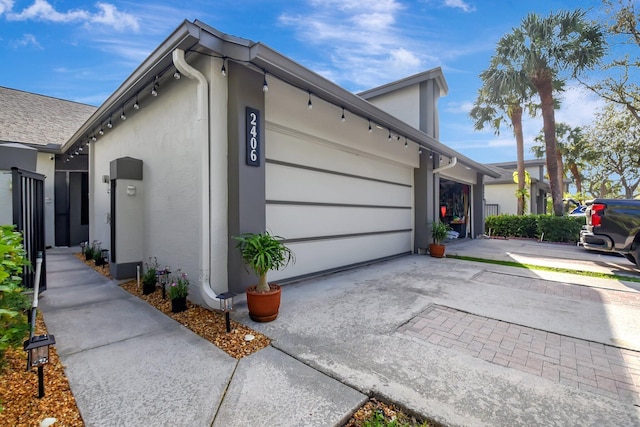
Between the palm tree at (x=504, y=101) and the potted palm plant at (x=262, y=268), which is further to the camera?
the palm tree at (x=504, y=101)

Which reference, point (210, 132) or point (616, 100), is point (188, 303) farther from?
point (616, 100)

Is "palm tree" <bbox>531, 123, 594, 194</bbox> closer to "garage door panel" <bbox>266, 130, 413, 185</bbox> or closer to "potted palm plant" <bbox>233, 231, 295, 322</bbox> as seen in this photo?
"garage door panel" <bbox>266, 130, 413, 185</bbox>

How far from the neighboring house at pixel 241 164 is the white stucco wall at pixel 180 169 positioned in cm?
2

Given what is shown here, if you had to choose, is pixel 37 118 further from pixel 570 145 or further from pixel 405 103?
pixel 570 145

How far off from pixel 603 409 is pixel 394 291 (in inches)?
115

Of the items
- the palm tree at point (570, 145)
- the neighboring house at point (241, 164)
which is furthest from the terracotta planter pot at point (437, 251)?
the palm tree at point (570, 145)

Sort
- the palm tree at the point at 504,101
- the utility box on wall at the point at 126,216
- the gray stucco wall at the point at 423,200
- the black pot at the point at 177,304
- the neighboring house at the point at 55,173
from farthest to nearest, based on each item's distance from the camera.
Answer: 1. the palm tree at the point at 504,101
2. the neighboring house at the point at 55,173
3. the gray stucco wall at the point at 423,200
4. the utility box on wall at the point at 126,216
5. the black pot at the point at 177,304

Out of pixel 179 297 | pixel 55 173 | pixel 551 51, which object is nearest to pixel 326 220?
pixel 179 297

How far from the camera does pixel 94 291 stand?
4809 mm

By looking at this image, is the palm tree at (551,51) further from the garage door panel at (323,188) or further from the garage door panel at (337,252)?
the garage door panel at (337,252)

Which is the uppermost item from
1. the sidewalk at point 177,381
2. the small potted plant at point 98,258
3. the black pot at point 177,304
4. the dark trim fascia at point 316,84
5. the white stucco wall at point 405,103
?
the white stucco wall at point 405,103

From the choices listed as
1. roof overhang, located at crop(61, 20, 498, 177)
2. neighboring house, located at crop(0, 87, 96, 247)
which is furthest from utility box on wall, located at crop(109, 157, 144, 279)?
neighboring house, located at crop(0, 87, 96, 247)

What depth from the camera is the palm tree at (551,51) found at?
36.7 feet

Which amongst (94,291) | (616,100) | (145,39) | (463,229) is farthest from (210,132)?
(616,100)
